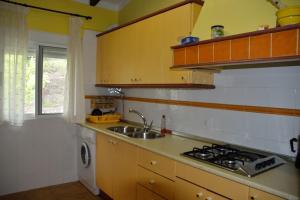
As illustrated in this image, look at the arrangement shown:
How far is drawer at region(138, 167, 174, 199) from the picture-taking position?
1841 mm

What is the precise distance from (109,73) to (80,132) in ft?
2.90

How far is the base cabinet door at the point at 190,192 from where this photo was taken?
153cm

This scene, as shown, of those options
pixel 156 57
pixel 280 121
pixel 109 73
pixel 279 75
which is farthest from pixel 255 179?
pixel 109 73

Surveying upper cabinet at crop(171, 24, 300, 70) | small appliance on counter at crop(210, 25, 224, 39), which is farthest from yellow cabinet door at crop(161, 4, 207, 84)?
small appliance on counter at crop(210, 25, 224, 39)

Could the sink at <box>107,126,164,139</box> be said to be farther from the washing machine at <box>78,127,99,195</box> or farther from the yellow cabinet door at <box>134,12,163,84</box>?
the yellow cabinet door at <box>134,12,163,84</box>

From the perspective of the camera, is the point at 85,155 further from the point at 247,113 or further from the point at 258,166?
the point at 258,166

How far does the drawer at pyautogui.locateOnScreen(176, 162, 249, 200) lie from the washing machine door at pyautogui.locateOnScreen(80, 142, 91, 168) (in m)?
1.59

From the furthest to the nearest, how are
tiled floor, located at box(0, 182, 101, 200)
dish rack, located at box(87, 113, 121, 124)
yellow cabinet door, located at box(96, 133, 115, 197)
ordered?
dish rack, located at box(87, 113, 121, 124) < tiled floor, located at box(0, 182, 101, 200) < yellow cabinet door, located at box(96, 133, 115, 197)

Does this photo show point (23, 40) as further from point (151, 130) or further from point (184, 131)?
point (184, 131)

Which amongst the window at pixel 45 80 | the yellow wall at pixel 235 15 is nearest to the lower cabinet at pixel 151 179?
the window at pixel 45 80

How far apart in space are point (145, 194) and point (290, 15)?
1.69m

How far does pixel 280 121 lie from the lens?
1727 mm

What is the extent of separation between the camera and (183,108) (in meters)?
2.53

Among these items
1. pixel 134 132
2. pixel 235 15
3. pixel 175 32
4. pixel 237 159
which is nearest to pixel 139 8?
pixel 175 32
